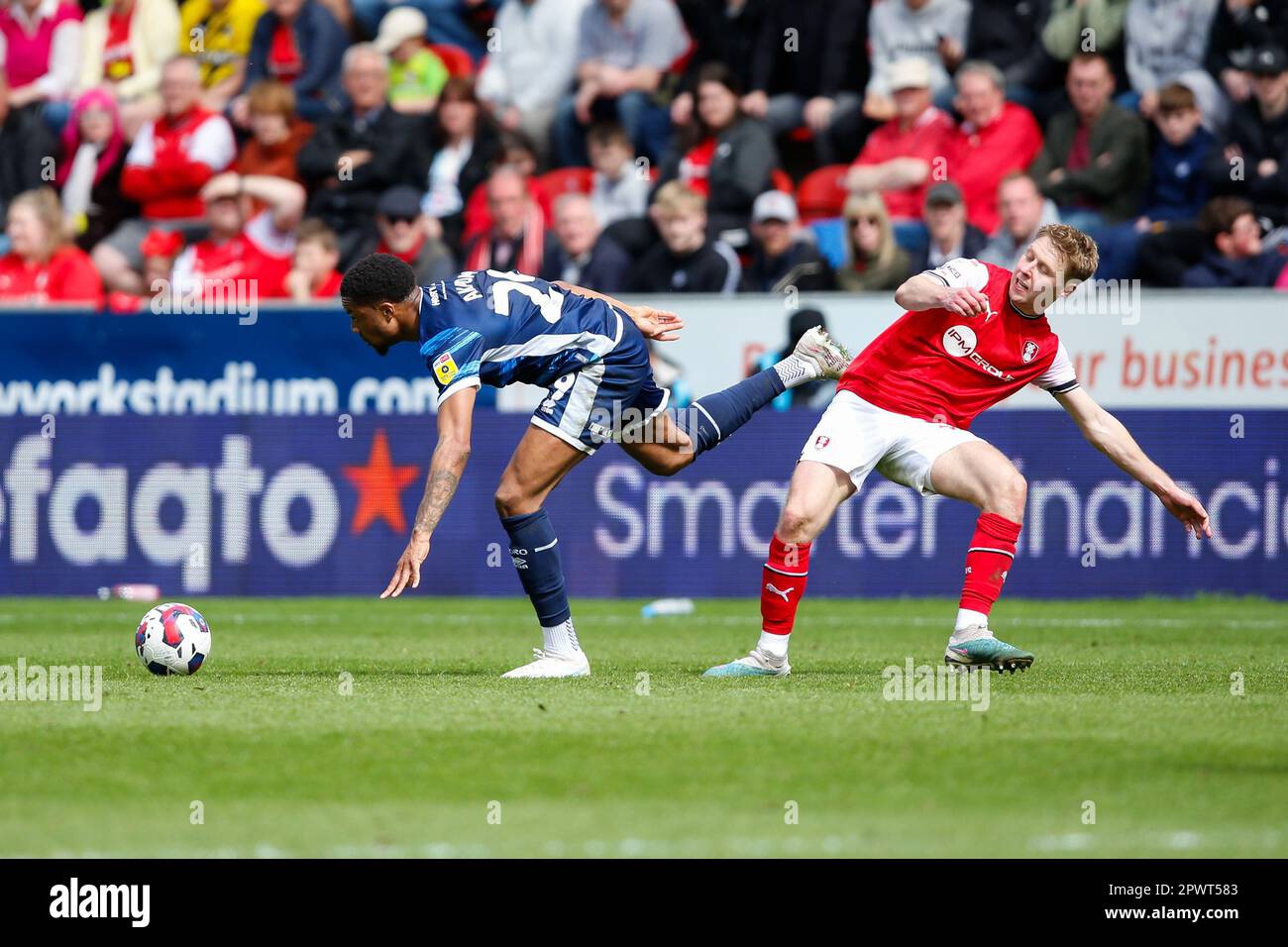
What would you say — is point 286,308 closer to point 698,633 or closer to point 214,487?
point 214,487

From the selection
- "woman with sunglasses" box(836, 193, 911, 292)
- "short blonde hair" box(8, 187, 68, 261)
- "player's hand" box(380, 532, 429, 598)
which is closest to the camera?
"player's hand" box(380, 532, 429, 598)

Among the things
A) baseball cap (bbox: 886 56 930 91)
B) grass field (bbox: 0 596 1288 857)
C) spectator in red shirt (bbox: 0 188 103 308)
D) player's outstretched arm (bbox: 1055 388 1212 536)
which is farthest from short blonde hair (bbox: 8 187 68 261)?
player's outstretched arm (bbox: 1055 388 1212 536)

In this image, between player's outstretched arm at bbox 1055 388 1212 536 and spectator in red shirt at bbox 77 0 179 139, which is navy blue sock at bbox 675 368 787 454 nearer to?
player's outstretched arm at bbox 1055 388 1212 536

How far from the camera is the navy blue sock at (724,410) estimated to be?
370 inches

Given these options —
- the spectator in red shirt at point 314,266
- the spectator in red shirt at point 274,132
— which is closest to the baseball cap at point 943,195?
the spectator in red shirt at point 314,266

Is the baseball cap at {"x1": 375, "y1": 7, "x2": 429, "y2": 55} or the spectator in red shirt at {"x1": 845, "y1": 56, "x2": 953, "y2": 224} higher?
the baseball cap at {"x1": 375, "y1": 7, "x2": 429, "y2": 55}

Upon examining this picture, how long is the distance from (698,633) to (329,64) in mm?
9669

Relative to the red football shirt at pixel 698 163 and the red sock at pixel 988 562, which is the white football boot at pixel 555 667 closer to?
the red sock at pixel 988 562

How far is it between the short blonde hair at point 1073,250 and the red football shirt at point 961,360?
348 millimetres

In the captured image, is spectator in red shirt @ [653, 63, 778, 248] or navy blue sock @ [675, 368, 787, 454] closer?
navy blue sock @ [675, 368, 787, 454]

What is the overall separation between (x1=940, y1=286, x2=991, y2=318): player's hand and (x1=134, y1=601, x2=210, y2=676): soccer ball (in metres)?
3.81

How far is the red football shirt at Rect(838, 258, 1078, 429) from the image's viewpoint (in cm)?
897

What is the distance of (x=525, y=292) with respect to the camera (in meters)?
8.77
